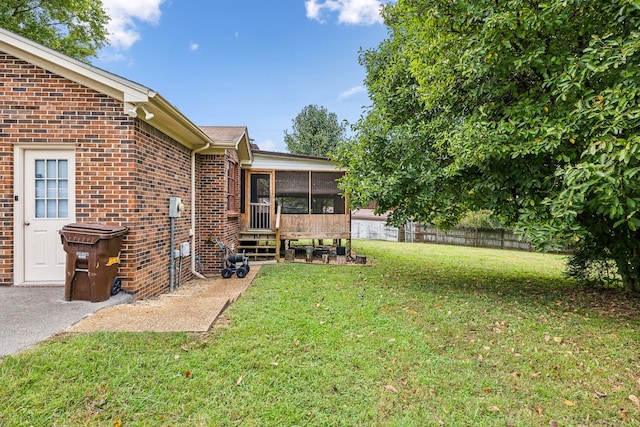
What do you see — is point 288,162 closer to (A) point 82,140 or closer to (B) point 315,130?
(A) point 82,140

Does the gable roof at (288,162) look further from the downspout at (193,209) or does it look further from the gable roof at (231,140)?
the downspout at (193,209)

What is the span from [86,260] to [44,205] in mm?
1525

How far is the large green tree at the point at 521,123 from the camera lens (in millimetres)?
3713

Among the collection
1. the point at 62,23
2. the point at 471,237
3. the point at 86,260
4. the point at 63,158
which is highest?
the point at 62,23

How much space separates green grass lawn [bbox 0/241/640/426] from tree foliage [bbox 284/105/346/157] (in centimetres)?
2247

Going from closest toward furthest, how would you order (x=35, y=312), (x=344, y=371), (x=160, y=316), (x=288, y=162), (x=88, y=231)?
(x=344, y=371), (x=35, y=312), (x=160, y=316), (x=88, y=231), (x=288, y=162)

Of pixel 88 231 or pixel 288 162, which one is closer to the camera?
pixel 88 231

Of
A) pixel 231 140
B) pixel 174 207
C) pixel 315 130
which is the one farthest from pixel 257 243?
pixel 315 130

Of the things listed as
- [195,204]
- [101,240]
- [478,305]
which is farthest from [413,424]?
[195,204]

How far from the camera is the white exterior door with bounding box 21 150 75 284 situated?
4879mm

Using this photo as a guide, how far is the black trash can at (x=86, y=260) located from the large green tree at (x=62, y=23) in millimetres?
13623

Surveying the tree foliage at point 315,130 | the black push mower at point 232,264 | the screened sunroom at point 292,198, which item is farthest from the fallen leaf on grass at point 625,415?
the tree foliage at point 315,130

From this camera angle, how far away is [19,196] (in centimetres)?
481

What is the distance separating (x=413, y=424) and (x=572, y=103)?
15.0ft
